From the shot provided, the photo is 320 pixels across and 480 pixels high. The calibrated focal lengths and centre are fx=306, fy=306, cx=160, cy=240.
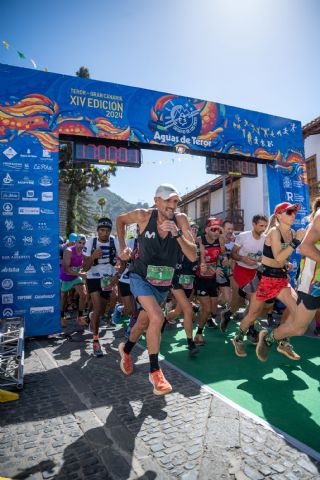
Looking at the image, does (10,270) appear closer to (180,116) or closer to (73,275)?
(73,275)

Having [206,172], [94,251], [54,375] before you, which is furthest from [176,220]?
[206,172]

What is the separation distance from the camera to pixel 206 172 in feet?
27.7

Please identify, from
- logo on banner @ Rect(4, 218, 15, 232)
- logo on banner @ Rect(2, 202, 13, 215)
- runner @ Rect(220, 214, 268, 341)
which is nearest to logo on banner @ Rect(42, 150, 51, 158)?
logo on banner @ Rect(2, 202, 13, 215)

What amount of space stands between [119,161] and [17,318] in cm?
417

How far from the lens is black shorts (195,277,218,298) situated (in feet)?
18.1

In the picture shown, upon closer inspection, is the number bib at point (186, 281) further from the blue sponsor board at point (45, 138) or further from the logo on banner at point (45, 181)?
the logo on banner at point (45, 181)

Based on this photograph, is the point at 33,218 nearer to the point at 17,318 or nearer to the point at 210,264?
the point at 17,318

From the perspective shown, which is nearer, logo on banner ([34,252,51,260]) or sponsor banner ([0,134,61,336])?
sponsor banner ([0,134,61,336])

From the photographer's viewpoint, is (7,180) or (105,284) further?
(7,180)

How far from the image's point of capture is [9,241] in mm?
6070

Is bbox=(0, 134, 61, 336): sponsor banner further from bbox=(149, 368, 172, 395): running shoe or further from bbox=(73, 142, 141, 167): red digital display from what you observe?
bbox=(149, 368, 172, 395): running shoe

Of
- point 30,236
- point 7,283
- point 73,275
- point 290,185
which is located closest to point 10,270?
point 7,283

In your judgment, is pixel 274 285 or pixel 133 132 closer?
pixel 274 285

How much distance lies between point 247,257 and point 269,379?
2.53 m
